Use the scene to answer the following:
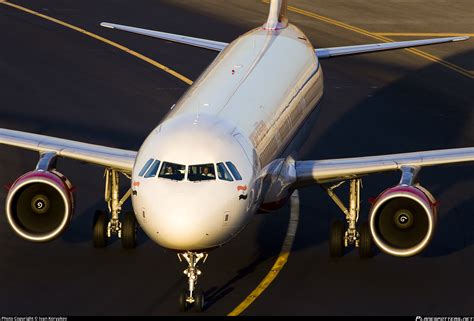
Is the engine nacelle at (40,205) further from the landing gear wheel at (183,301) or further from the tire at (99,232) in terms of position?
the landing gear wheel at (183,301)

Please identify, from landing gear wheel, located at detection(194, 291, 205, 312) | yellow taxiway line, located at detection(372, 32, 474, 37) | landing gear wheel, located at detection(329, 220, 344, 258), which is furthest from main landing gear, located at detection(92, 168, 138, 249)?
yellow taxiway line, located at detection(372, 32, 474, 37)

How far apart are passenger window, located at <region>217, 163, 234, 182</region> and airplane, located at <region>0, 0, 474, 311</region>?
0.08 ft

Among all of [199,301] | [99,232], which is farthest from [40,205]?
[199,301]

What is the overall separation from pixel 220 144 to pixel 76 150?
541cm

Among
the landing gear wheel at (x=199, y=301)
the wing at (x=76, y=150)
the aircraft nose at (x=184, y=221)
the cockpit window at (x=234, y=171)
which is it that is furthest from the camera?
the wing at (x=76, y=150)

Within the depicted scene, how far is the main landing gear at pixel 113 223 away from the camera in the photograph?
1389 inches

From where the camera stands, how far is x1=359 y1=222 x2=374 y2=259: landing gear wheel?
115 feet

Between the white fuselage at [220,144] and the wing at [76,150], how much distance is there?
174 centimetres

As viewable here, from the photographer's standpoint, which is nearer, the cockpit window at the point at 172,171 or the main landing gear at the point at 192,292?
the cockpit window at the point at 172,171

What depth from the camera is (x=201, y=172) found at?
29750 mm

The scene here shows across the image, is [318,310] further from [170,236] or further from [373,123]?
[373,123]

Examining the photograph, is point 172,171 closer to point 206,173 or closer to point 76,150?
A: point 206,173

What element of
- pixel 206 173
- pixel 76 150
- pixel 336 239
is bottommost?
pixel 206 173

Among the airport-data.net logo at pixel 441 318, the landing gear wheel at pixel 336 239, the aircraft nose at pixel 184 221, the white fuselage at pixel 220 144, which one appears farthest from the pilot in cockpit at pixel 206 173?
the landing gear wheel at pixel 336 239
